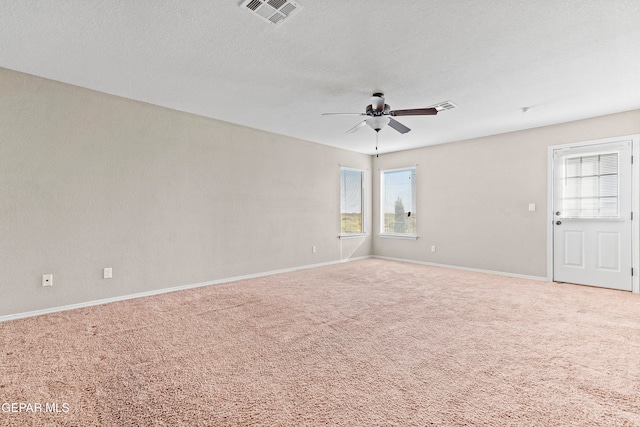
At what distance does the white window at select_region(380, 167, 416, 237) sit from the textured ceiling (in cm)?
263

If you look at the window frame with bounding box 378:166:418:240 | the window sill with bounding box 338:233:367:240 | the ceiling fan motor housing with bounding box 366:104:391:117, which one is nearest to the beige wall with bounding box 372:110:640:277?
the window frame with bounding box 378:166:418:240

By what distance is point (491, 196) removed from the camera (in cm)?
543

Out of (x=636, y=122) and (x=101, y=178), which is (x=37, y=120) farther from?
(x=636, y=122)

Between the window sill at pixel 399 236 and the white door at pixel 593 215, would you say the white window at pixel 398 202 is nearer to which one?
the window sill at pixel 399 236

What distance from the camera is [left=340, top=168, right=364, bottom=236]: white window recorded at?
22.0 ft

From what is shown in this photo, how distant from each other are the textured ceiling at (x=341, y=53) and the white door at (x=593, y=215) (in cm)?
73

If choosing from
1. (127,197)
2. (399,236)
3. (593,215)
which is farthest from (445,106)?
(127,197)

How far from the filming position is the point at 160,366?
2104 mm

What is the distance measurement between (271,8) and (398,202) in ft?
17.8

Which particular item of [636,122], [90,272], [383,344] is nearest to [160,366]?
[383,344]

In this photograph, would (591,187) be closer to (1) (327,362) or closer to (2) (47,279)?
(1) (327,362)

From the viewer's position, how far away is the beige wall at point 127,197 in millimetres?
3102

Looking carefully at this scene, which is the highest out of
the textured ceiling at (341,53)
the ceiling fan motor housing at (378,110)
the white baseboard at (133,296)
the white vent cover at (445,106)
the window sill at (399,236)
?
the textured ceiling at (341,53)

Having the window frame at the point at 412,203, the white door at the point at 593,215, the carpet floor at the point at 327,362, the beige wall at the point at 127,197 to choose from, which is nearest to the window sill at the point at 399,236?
the window frame at the point at 412,203
